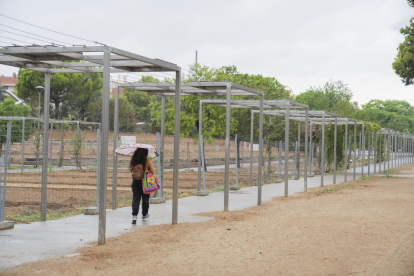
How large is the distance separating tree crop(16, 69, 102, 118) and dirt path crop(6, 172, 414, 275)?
39.5 metres

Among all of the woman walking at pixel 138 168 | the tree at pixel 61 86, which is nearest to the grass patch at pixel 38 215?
the woman walking at pixel 138 168

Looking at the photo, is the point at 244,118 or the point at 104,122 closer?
the point at 104,122

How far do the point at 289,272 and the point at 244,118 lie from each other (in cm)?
2624

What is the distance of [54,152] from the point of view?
3105cm

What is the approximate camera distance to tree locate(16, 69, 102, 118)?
48191 millimetres

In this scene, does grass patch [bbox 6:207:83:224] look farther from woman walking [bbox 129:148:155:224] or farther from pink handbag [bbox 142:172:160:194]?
pink handbag [bbox 142:172:160:194]

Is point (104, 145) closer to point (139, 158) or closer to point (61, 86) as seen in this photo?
point (139, 158)

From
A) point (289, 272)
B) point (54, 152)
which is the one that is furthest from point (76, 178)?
point (289, 272)

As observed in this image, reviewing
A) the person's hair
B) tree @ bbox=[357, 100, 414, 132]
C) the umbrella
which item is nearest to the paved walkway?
the person's hair

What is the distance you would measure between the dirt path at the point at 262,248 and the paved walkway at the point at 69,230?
361 mm

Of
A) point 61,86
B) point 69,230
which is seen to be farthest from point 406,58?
point 61,86

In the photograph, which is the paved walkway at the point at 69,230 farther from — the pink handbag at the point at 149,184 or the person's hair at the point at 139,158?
the person's hair at the point at 139,158

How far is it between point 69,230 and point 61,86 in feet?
136

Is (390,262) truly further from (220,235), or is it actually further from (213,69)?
(213,69)
